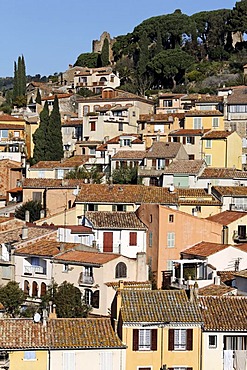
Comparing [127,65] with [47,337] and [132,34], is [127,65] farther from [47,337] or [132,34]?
[47,337]

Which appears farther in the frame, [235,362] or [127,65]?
[127,65]

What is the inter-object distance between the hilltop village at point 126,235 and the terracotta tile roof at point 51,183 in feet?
0.50

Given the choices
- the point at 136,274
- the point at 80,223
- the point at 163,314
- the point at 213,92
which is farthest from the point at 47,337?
the point at 213,92

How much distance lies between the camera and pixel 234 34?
333 ft

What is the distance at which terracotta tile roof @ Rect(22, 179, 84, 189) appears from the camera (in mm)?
54188

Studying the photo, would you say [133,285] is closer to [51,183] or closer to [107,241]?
[107,241]

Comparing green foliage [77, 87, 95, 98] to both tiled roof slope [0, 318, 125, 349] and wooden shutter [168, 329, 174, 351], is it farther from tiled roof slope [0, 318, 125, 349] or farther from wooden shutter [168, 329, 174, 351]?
wooden shutter [168, 329, 174, 351]

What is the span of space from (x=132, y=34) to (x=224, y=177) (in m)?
Answer: 59.3

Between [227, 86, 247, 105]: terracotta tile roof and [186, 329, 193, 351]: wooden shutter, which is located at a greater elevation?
[227, 86, 247, 105]: terracotta tile roof

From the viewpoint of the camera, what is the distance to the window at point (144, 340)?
2936cm

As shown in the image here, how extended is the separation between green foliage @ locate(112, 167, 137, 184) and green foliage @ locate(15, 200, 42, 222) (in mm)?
5751

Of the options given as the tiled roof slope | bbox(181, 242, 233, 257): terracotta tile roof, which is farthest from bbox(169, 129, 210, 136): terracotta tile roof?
the tiled roof slope

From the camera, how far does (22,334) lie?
29.3m

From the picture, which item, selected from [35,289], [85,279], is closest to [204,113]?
[35,289]
